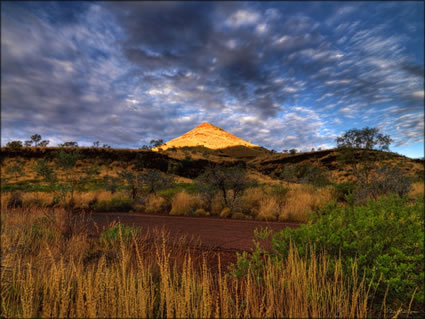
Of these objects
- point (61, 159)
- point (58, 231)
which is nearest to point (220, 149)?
point (61, 159)

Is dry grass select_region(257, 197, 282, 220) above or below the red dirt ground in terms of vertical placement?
above

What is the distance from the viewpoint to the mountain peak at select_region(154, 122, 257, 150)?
106 meters

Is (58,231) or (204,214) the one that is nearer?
(58,231)

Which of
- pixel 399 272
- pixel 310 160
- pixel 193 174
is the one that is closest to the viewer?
pixel 399 272

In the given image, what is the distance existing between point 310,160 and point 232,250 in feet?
166

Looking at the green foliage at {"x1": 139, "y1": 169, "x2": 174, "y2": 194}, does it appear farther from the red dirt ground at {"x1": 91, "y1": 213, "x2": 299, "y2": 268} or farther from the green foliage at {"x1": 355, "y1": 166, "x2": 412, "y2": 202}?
the green foliage at {"x1": 355, "y1": 166, "x2": 412, "y2": 202}

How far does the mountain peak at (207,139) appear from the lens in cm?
10612

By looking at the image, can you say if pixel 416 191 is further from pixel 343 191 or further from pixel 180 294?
pixel 180 294

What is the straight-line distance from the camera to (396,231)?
4516 mm

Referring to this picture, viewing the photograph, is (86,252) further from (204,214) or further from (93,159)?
(93,159)

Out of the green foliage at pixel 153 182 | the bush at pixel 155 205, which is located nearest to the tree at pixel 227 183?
the bush at pixel 155 205

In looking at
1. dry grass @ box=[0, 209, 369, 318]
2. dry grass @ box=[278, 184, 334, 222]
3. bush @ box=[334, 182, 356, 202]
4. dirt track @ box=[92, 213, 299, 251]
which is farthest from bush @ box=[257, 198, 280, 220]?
dry grass @ box=[0, 209, 369, 318]

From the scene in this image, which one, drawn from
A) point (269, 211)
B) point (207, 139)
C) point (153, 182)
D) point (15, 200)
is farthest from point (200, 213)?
point (207, 139)

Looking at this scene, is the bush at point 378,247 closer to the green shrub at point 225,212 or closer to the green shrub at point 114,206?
the green shrub at point 225,212
